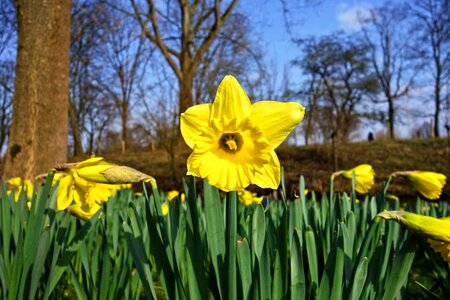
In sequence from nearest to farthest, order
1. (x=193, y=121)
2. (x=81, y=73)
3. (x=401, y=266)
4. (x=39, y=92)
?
1. (x=193, y=121)
2. (x=401, y=266)
3. (x=39, y=92)
4. (x=81, y=73)

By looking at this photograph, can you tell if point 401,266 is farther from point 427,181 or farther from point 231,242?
point 427,181

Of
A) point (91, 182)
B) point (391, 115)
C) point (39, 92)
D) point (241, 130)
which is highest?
point (391, 115)

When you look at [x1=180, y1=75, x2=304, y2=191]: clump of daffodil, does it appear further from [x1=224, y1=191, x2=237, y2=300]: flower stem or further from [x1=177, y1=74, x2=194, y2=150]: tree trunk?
[x1=177, y1=74, x2=194, y2=150]: tree trunk

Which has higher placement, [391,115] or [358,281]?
[391,115]

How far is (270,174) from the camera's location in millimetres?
733

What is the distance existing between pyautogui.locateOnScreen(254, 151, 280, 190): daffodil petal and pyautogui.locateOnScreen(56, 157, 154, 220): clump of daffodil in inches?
9.6

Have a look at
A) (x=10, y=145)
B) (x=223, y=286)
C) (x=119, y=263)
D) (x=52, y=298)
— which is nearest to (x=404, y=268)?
(x=223, y=286)

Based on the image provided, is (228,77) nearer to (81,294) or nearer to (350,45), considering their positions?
(81,294)

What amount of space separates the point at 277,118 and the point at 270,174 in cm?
11

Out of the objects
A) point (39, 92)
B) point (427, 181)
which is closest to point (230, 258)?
point (427, 181)

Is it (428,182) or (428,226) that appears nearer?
(428,226)

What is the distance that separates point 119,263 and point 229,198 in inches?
35.1

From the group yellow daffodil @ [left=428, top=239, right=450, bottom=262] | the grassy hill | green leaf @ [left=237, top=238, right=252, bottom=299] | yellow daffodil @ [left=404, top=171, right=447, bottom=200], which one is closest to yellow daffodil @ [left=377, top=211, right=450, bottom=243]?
yellow daffodil @ [left=428, top=239, right=450, bottom=262]

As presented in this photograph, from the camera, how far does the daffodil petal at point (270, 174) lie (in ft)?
2.37
